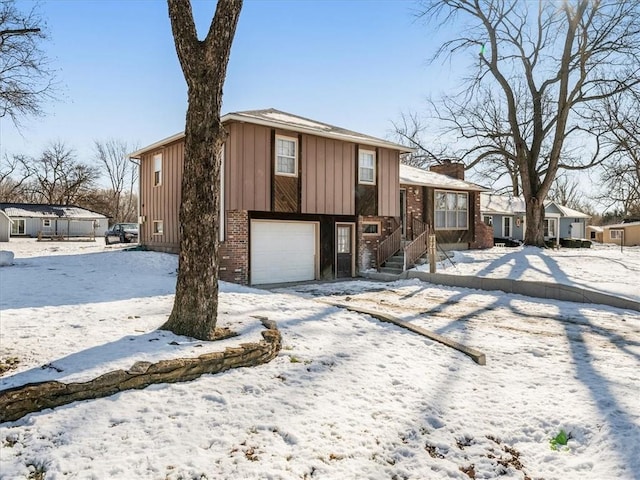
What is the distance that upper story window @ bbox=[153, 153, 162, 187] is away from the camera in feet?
51.0

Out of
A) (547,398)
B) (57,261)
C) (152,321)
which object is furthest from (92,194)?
(547,398)

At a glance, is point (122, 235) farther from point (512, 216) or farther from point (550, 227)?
point (550, 227)

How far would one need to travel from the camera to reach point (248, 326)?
18.1 feet

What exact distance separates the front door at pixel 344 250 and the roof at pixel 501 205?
16.5 m

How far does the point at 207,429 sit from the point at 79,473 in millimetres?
881

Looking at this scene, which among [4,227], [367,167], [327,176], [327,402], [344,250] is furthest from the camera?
[4,227]

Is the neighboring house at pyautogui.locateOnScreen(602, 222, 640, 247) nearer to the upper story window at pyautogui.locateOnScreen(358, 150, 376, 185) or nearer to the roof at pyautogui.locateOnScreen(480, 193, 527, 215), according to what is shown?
the roof at pyautogui.locateOnScreen(480, 193, 527, 215)

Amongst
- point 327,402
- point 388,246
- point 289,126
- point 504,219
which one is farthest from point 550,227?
point 327,402

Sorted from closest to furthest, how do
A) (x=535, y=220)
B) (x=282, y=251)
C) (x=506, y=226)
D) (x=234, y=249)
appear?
1. (x=234, y=249)
2. (x=282, y=251)
3. (x=535, y=220)
4. (x=506, y=226)

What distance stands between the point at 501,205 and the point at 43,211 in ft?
129

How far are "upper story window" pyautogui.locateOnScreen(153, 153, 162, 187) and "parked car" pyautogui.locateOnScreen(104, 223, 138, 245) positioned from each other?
11442 millimetres

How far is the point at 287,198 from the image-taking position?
42.5 ft

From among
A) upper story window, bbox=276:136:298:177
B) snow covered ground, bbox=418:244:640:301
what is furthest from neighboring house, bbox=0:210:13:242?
snow covered ground, bbox=418:244:640:301

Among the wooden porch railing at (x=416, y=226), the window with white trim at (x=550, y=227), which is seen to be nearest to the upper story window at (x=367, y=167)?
the wooden porch railing at (x=416, y=226)
